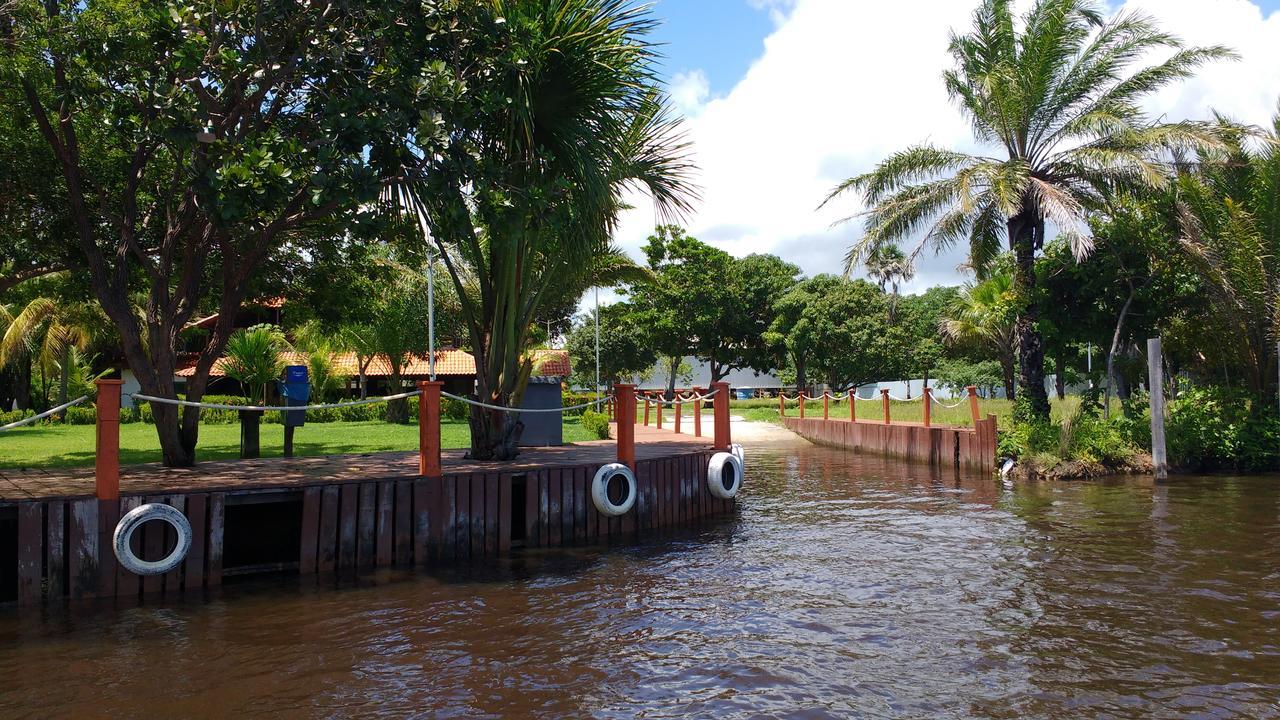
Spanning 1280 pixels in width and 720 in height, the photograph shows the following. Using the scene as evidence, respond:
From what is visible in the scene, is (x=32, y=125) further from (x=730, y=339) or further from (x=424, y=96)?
(x=730, y=339)

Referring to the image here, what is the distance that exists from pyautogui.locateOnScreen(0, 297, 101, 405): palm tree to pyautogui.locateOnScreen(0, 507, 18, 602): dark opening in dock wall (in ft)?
64.9

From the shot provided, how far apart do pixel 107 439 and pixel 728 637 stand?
5.23 m

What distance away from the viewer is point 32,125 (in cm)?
1145

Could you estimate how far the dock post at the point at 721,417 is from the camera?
40.4 ft

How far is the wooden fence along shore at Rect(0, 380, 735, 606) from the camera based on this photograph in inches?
277

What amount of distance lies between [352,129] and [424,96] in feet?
2.61

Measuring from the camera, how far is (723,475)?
40.0ft

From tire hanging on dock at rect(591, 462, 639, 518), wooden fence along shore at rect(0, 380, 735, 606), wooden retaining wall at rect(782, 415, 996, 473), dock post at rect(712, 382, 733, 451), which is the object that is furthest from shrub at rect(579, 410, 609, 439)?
tire hanging on dock at rect(591, 462, 639, 518)

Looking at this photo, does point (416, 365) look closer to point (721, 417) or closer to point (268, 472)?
point (721, 417)

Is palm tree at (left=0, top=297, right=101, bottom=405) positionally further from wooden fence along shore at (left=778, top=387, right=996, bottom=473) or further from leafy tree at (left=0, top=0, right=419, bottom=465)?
wooden fence along shore at (left=778, top=387, right=996, bottom=473)

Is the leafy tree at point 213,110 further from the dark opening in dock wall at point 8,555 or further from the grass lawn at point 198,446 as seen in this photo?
the grass lawn at point 198,446

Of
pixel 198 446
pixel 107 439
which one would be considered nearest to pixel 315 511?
pixel 107 439

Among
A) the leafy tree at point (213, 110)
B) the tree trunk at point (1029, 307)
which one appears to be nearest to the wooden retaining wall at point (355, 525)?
the leafy tree at point (213, 110)

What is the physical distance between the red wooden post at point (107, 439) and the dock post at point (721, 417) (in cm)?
738
